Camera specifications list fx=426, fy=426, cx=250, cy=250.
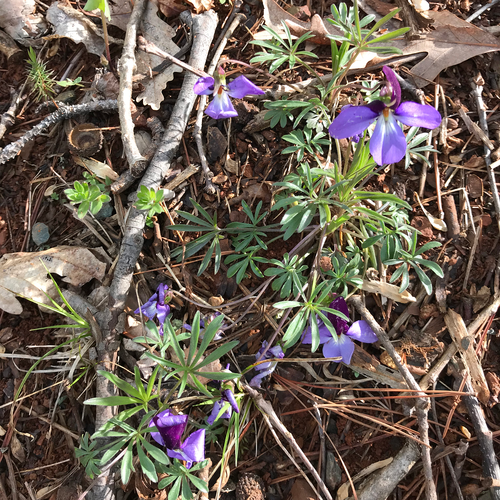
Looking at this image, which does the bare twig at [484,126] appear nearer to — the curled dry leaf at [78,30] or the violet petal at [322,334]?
the violet petal at [322,334]

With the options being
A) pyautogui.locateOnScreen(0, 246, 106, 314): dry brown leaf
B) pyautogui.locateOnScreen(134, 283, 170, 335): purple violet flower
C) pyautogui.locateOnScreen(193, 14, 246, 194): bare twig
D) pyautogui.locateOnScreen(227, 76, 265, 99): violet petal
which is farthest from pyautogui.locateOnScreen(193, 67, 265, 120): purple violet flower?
pyautogui.locateOnScreen(0, 246, 106, 314): dry brown leaf

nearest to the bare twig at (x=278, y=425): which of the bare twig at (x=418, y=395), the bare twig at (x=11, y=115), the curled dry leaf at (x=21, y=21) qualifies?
the bare twig at (x=418, y=395)

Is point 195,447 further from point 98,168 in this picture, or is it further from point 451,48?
point 451,48

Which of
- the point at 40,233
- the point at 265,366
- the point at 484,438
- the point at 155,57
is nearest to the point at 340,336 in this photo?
the point at 265,366

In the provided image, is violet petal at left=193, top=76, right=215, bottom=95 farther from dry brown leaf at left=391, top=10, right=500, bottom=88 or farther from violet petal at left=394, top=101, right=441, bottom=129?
dry brown leaf at left=391, top=10, right=500, bottom=88

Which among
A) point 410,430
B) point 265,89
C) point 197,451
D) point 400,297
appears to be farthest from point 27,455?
point 265,89

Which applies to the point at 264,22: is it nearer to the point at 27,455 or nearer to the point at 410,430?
the point at 410,430
